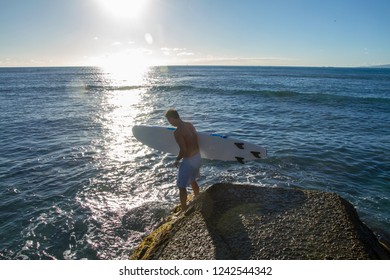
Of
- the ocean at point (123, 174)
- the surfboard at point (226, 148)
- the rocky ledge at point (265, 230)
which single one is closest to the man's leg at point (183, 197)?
the rocky ledge at point (265, 230)

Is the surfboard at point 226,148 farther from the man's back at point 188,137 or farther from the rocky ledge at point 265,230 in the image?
the rocky ledge at point 265,230

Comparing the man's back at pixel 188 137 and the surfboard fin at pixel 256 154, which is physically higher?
the man's back at pixel 188 137

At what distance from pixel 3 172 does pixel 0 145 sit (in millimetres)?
4159

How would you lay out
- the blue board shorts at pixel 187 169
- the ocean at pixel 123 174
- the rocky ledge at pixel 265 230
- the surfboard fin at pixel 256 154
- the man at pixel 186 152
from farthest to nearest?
the surfboard fin at pixel 256 154, the ocean at pixel 123 174, the blue board shorts at pixel 187 169, the man at pixel 186 152, the rocky ledge at pixel 265 230

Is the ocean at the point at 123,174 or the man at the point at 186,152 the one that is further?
the ocean at the point at 123,174

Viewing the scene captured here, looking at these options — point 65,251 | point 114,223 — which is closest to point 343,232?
point 114,223

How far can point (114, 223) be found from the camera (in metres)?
6.73

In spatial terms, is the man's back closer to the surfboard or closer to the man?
the man

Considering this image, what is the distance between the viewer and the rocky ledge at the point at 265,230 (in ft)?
12.9

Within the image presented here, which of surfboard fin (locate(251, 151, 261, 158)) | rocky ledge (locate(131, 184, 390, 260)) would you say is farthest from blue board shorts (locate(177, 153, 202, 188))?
surfboard fin (locate(251, 151, 261, 158))

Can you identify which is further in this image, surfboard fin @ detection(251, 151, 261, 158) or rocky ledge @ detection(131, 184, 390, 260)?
surfboard fin @ detection(251, 151, 261, 158)

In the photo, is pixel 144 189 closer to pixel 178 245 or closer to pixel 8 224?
pixel 8 224

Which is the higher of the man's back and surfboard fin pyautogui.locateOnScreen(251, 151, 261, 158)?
the man's back

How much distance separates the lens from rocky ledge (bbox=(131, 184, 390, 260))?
393cm
